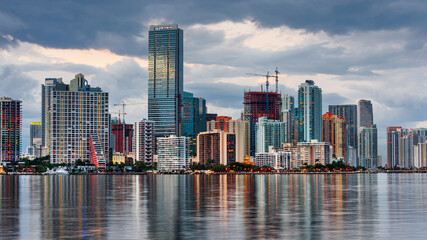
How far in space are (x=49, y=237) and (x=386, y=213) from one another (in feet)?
155

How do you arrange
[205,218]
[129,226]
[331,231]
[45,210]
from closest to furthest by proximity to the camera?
[331,231]
[129,226]
[205,218]
[45,210]

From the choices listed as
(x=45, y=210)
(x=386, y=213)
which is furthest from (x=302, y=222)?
(x=45, y=210)

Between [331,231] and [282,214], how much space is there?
61.2 feet

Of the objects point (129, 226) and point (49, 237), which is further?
point (129, 226)

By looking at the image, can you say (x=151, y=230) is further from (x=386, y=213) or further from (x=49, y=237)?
(x=386, y=213)

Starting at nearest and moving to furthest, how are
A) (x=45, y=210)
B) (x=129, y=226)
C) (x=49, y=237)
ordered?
(x=49, y=237), (x=129, y=226), (x=45, y=210)

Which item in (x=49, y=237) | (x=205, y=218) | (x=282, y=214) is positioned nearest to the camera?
(x=49, y=237)

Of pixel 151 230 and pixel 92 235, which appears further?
pixel 151 230

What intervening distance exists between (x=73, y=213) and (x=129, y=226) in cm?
1859

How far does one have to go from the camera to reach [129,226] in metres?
63.3

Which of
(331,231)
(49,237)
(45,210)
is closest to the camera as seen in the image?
(49,237)

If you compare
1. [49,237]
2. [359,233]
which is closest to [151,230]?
[49,237]

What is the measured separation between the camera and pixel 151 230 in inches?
2340

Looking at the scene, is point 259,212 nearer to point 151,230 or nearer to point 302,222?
point 302,222
